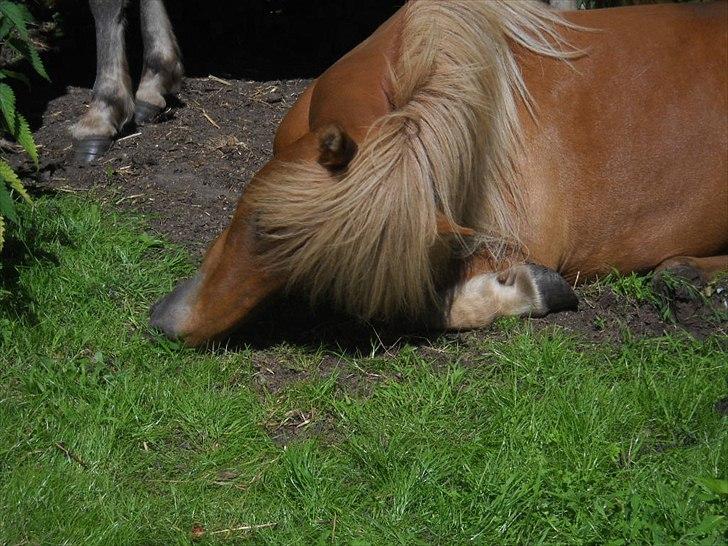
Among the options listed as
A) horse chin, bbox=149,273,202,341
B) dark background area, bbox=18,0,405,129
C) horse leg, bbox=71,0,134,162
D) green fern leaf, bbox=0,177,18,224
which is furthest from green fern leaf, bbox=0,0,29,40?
dark background area, bbox=18,0,405,129

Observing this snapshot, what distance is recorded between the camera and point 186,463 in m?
3.41

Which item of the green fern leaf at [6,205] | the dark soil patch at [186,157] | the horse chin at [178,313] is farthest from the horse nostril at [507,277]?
the green fern leaf at [6,205]

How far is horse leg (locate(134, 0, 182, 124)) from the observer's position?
19.1ft

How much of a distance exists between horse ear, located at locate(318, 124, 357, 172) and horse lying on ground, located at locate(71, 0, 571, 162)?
7.69ft

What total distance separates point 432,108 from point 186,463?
1.48 meters

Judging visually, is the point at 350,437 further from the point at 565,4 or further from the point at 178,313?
the point at 565,4

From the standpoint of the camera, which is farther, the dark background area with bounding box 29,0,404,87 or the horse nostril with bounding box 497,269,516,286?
the dark background area with bounding box 29,0,404,87

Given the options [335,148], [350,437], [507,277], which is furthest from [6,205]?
[507,277]

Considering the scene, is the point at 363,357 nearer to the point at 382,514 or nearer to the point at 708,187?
the point at 382,514

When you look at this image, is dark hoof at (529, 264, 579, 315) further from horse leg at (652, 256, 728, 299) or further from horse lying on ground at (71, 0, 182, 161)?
horse lying on ground at (71, 0, 182, 161)

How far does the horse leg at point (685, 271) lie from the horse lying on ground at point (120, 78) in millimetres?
2020

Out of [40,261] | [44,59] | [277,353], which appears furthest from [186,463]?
[44,59]

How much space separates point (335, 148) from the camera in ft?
10.9

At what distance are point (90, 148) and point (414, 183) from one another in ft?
8.37
